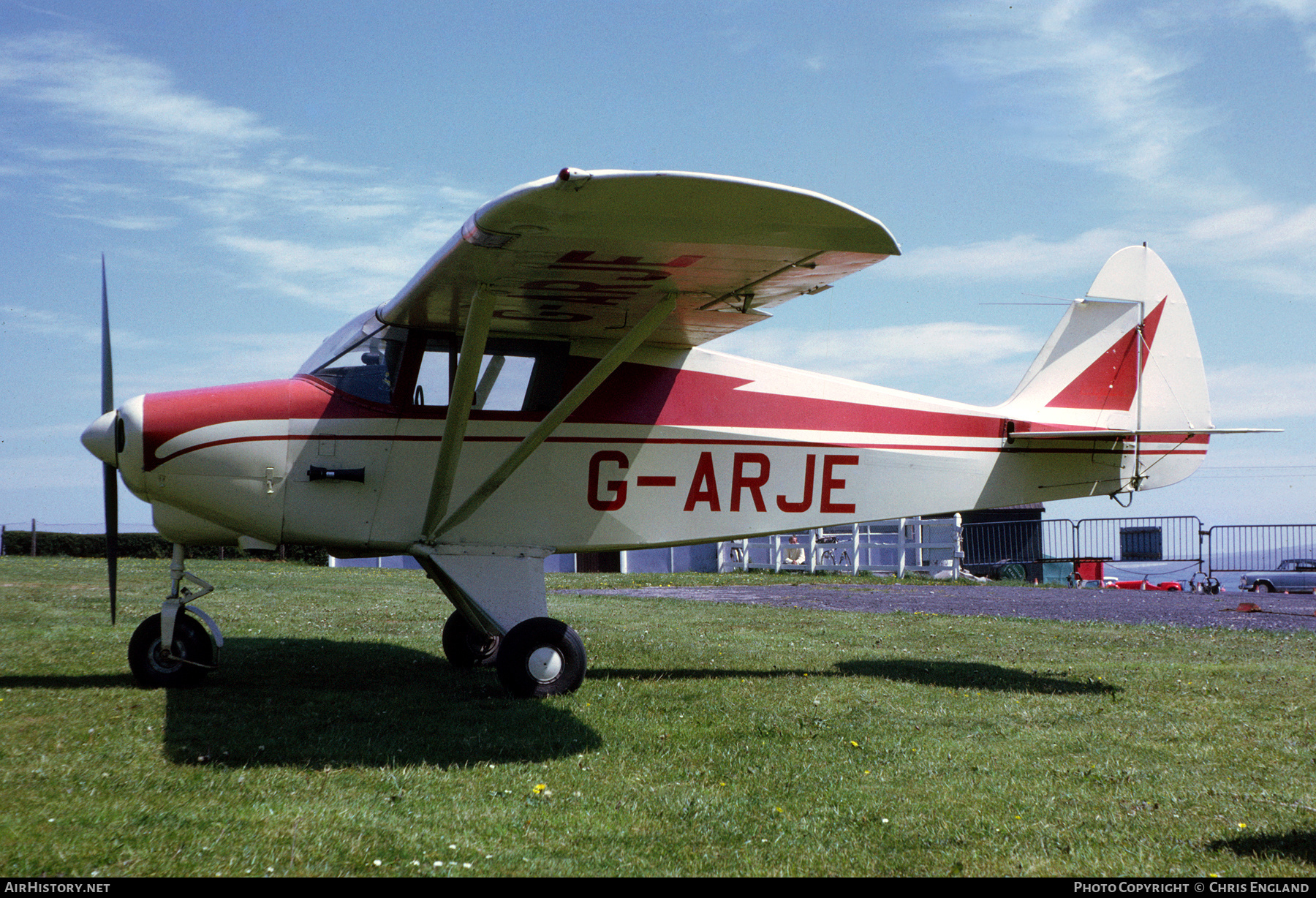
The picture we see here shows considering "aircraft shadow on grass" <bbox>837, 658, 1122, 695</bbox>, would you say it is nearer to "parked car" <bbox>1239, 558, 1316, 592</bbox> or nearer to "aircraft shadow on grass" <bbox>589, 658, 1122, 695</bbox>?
"aircraft shadow on grass" <bbox>589, 658, 1122, 695</bbox>

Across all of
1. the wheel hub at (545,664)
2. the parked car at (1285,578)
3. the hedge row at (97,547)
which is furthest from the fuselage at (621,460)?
the hedge row at (97,547)

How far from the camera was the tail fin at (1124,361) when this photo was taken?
8844 mm

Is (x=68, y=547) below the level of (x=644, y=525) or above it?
below

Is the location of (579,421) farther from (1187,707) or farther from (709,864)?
(1187,707)

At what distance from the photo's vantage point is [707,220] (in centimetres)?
514

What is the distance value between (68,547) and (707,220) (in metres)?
32.0

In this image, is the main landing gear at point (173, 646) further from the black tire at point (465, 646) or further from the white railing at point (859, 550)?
the white railing at point (859, 550)

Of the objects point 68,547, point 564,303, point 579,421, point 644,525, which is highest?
point 564,303

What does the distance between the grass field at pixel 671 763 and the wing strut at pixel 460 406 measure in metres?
1.39

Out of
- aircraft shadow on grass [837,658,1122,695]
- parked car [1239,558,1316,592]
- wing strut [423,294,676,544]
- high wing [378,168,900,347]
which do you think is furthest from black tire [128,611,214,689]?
parked car [1239,558,1316,592]

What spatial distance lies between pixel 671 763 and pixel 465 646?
3.62 meters

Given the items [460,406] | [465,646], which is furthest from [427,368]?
[465,646]

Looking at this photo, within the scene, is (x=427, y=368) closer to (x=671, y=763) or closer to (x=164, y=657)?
(x=164, y=657)
